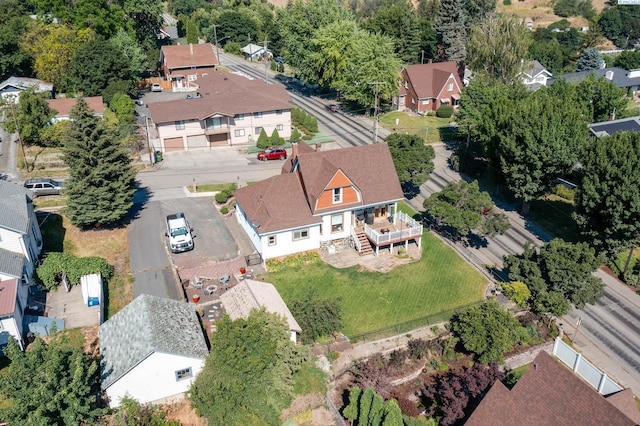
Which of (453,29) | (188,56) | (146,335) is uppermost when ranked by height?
(453,29)

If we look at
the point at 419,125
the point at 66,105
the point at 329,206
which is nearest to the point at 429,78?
the point at 419,125

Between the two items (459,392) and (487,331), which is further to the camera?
(487,331)

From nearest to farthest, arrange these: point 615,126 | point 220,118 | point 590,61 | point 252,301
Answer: point 252,301
point 615,126
point 220,118
point 590,61

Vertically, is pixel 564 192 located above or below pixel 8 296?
below

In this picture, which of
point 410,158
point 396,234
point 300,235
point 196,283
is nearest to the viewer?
point 196,283

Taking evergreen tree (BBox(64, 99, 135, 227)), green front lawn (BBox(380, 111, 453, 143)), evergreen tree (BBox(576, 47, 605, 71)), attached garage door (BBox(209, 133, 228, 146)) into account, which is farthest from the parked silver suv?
evergreen tree (BBox(576, 47, 605, 71))

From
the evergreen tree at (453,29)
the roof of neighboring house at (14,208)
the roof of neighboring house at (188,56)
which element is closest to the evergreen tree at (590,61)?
the evergreen tree at (453,29)

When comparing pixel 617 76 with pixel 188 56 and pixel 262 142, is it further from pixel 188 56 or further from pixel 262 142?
pixel 188 56
